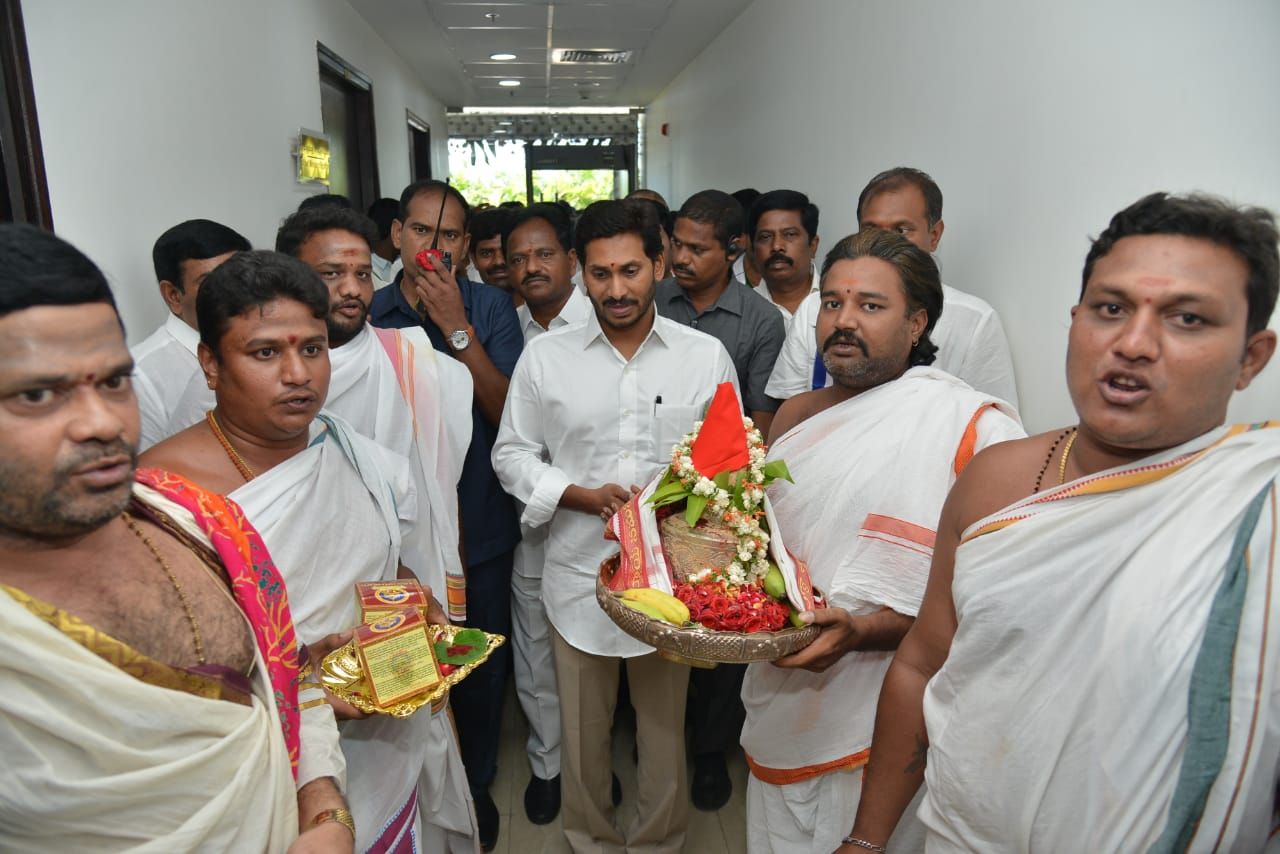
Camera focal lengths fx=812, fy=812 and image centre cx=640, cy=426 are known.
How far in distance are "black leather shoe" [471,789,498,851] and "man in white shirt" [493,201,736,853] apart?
331mm

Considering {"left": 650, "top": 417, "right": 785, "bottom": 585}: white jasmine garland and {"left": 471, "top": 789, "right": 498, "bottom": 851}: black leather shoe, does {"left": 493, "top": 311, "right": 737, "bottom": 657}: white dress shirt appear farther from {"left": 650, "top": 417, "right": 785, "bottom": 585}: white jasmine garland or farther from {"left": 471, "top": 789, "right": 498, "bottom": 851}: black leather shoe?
{"left": 471, "top": 789, "right": 498, "bottom": 851}: black leather shoe

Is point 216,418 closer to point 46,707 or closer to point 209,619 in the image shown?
point 209,619

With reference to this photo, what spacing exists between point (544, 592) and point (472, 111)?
12163mm

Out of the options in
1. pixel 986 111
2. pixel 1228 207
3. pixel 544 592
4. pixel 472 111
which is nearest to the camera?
pixel 1228 207

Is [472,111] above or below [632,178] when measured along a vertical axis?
above

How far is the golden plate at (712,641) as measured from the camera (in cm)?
149

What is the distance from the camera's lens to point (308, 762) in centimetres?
124

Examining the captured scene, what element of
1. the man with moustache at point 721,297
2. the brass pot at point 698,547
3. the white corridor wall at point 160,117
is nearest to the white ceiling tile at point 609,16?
the white corridor wall at point 160,117

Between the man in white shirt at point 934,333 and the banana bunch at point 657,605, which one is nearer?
the banana bunch at point 657,605

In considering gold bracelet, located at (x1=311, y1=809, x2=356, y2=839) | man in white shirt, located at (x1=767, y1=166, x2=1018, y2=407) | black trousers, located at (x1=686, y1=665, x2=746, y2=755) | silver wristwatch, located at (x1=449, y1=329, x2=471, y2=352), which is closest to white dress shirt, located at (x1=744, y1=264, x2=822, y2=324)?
man in white shirt, located at (x1=767, y1=166, x2=1018, y2=407)

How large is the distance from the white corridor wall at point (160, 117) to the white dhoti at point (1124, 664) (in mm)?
2731

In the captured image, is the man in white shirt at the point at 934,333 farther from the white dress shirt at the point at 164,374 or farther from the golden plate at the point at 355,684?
the white dress shirt at the point at 164,374

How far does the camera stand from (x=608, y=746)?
247 cm

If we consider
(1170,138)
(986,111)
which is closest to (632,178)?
(986,111)
